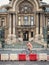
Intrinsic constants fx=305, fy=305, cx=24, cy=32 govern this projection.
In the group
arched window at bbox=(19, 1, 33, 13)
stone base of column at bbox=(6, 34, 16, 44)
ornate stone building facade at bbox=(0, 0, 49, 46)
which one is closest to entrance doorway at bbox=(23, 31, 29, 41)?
ornate stone building facade at bbox=(0, 0, 49, 46)

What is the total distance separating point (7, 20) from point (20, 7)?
13.5 feet

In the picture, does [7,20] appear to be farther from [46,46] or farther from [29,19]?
[46,46]

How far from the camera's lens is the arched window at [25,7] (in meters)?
66.3

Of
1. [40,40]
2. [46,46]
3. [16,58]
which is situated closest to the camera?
[16,58]

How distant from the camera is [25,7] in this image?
67.0 m

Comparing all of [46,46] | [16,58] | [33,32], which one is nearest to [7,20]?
[33,32]

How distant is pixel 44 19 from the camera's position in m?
66.6

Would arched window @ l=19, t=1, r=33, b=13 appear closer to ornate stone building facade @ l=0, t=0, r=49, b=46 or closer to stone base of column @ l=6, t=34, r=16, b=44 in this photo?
ornate stone building facade @ l=0, t=0, r=49, b=46

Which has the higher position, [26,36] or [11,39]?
[26,36]

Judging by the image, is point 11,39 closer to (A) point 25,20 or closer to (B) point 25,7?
(A) point 25,20

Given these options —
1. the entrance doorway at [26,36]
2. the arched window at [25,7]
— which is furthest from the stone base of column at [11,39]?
the arched window at [25,7]

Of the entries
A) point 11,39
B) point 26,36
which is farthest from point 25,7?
point 11,39

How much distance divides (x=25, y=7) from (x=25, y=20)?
3.07 metres

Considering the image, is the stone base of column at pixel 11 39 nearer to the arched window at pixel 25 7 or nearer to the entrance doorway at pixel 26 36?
the entrance doorway at pixel 26 36
